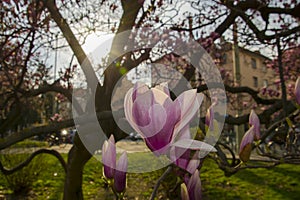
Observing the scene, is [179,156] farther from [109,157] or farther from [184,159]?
[109,157]

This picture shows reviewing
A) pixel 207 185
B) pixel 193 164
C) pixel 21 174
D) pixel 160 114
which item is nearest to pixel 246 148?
pixel 193 164

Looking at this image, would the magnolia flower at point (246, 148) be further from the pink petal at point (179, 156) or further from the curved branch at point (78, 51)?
the curved branch at point (78, 51)

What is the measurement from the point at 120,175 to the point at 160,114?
190 millimetres

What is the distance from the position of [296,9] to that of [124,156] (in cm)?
430

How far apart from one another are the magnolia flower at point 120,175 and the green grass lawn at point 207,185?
4080mm

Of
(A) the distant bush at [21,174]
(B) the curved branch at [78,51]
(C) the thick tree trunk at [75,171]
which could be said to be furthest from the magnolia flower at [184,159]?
(A) the distant bush at [21,174]

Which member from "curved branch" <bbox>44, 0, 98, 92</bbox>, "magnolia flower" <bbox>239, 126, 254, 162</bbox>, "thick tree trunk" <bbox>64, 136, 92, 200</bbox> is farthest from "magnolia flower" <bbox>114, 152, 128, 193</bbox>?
"curved branch" <bbox>44, 0, 98, 92</bbox>

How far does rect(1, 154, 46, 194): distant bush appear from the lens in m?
5.71

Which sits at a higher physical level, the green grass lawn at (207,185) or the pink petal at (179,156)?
the pink petal at (179,156)

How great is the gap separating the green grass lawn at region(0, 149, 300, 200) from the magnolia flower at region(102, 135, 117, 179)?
4.09 metres

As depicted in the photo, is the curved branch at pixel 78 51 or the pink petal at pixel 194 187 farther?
the curved branch at pixel 78 51

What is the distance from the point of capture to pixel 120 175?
69cm

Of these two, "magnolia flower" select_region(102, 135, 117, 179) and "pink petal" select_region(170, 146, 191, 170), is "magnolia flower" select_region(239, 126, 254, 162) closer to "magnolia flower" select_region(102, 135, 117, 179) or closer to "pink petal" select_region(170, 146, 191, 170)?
"pink petal" select_region(170, 146, 191, 170)

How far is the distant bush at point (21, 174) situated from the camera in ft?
18.7
